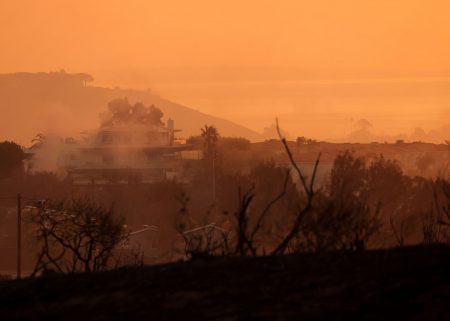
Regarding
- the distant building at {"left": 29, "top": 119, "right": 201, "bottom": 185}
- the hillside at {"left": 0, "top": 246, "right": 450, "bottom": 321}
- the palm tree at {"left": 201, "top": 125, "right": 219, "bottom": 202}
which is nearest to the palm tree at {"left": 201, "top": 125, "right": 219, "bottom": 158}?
the palm tree at {"left": 201, "top": 125, "right": 219, "bottom": 202}

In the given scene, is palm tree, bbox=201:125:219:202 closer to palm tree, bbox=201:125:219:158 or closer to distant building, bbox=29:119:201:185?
palm tree, bbox=201:125:219:158

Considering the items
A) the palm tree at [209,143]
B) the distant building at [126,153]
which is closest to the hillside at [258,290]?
the palm tree at [209,143]

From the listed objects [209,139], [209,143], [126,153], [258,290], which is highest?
[209,139]

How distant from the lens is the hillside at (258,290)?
40.5 feet

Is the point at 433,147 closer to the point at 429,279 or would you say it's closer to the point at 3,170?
the point at 3,170

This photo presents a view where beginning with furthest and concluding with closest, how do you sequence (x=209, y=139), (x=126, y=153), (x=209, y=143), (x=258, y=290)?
(x=126, y=153) < (x=209, y=139) < (x=209, y=143) < (x=258, y=290)

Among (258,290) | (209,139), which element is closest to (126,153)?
(209,139)

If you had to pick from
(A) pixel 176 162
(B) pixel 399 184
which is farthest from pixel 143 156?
(B) pixel 399 184

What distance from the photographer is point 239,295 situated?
13.3m

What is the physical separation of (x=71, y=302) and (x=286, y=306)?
2619mm

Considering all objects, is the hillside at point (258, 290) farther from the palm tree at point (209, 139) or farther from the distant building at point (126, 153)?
the distant building at point (126, 153)

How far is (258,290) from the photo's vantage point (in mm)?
13461

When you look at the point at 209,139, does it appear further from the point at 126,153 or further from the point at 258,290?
the point at 258,290

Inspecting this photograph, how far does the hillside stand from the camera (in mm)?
12344
